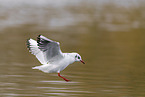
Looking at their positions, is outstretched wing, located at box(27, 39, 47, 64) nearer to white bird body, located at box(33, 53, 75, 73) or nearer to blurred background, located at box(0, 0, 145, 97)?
white bird body, located at box(33, 53, 75, 73)

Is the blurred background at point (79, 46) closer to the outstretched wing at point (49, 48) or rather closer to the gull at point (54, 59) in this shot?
the gull at point (54, 59)

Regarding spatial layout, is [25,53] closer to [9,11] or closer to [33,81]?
[33,81]

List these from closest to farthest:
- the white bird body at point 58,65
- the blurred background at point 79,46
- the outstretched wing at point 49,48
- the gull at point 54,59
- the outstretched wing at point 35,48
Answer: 1. the outstretched wing at point 49,48
2. the gull at point 54,59
3. the white bird body at point 58,65
4. the outstretched wing at point 35,48
5. the blurred background at point 79,46

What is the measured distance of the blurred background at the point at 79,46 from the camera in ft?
35.2

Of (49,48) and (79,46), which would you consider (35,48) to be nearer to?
(49,48)

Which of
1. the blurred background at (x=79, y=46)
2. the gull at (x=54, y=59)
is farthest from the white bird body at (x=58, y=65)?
the blurred background at (x=79, y=46)

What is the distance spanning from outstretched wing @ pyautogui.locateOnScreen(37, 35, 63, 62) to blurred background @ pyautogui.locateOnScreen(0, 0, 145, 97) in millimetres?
817

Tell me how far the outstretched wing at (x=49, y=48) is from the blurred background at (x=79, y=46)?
2.68 ft

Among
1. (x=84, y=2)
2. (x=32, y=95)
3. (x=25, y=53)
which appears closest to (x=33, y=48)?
(x=32, y=95)

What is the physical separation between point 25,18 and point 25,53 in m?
15.8

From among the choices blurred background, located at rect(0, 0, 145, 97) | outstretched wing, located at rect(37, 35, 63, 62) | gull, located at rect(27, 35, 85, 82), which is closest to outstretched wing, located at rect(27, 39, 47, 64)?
→ gull, located at rect(27, 35, 85, 82)

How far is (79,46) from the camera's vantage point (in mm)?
19531

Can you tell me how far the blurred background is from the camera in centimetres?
1072

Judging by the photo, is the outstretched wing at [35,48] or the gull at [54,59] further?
the outstretched wing at [35,48]
